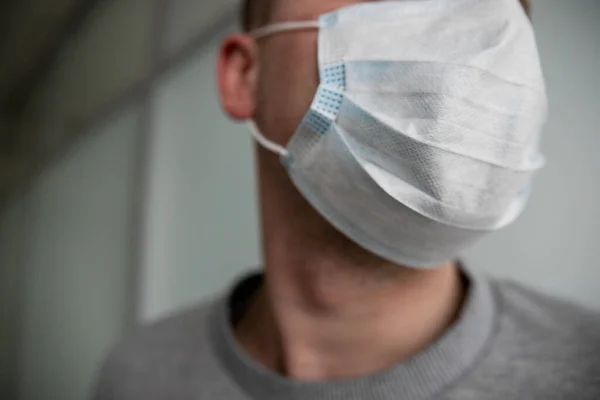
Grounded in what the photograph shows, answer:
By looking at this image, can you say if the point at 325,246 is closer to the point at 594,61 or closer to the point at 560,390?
the point at 560,390

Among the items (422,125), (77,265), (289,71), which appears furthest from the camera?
(77,265)

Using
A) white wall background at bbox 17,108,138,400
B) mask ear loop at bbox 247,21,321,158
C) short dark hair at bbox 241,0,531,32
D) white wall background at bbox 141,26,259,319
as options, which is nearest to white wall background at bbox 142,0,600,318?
white wall background at bbox 141,26,259,319

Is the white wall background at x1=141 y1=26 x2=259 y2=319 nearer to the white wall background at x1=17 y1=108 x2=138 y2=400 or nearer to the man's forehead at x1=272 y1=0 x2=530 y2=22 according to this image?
the white wall background at x1=17 y1=108 x2=138 y2=400

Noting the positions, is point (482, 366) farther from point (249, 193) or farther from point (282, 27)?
point (249, 193)

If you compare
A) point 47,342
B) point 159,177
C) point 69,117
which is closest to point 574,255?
point 159,177

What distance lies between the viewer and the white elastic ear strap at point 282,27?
612 mm

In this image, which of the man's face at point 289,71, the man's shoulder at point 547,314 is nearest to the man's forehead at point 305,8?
the man's face at point 289,71

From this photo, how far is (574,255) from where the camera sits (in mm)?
716

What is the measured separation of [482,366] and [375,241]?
183mm

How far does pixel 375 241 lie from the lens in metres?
0.58

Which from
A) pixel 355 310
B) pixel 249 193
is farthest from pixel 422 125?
pixel 249 193

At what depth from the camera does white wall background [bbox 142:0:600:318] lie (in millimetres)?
708

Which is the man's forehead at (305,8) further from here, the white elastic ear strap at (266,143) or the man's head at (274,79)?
the white elastic ear strap at (266,143)

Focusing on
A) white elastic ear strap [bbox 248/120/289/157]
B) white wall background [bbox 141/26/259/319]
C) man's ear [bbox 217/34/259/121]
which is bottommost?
white wall background [bbox 141/26/259/319]
